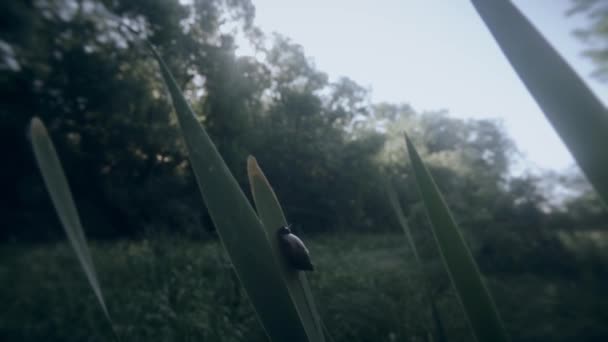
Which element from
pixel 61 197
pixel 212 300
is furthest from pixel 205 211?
pixel 61 197

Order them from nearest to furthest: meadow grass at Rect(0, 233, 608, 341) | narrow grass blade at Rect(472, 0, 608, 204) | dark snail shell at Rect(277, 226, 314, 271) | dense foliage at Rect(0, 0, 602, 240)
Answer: narrow grass blade at Rect(472, 0, 608, 204) < dark snail shell at Rect(277, 226, 314, 271) < meadow grass at Rect(0, 233, 608, 341) < dense foliage at Rect(0, 0, 602, 240)

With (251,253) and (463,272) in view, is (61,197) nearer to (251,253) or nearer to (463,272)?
(251,253)

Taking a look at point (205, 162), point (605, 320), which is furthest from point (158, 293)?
point (605, 320)

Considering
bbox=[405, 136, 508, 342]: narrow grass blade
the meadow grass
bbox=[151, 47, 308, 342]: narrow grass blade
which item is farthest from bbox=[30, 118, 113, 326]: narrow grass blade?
the meadow grass

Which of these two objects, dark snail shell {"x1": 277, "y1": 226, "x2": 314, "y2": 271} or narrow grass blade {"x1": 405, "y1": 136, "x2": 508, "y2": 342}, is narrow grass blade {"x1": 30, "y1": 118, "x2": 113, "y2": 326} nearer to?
dark snail shell {"x1": 277, "y1": 226, "x2": 314, "y2": 271}

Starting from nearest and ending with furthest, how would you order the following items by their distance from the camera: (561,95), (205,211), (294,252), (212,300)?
(561,95) → (294,252) → (212,300) → (205,211)

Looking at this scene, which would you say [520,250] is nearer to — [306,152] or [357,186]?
[357,186]
